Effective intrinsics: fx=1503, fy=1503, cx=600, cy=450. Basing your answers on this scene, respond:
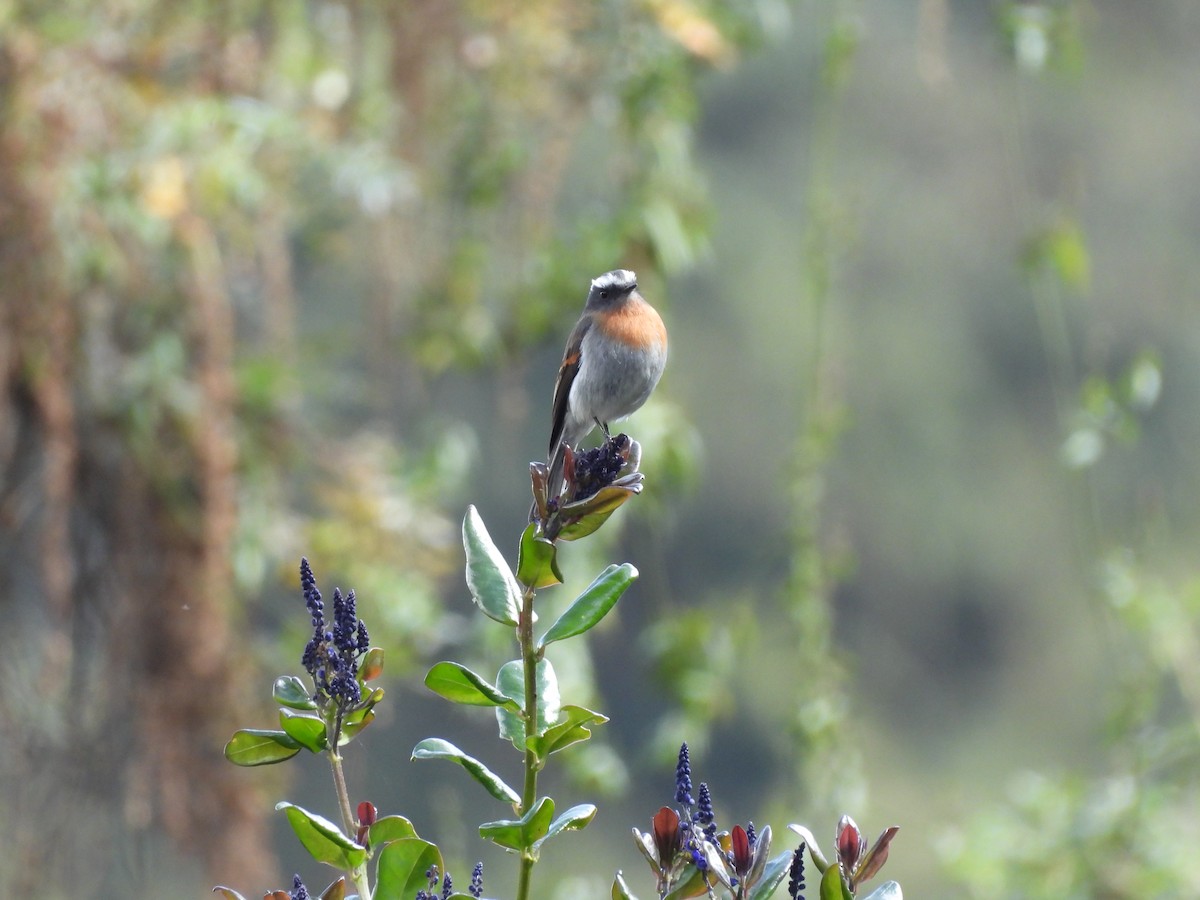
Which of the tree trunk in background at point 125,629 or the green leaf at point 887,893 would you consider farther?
the tree trunk in background at point 125,629

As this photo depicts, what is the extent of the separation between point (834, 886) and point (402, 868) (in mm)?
285

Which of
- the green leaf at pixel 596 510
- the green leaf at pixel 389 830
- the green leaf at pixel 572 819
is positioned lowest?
the green leaf at pixel 572 819

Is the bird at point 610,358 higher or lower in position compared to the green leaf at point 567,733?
higher

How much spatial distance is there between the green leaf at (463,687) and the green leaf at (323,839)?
0.37ft

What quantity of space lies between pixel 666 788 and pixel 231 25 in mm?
2637

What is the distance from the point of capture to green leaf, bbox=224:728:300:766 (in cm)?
106

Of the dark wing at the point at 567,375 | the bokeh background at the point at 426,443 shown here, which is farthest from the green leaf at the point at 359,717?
the bokeh background at the point at 426,443

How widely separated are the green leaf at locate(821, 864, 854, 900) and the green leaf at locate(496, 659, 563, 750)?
0.21 m

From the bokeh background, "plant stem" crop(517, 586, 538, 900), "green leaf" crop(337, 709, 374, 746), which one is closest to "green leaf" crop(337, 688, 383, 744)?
"green leaf" crop(337, 709, 374, 746)

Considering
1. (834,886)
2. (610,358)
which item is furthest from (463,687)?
(610,358)

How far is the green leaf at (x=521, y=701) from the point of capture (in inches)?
41.3

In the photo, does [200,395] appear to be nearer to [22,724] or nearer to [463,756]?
[22,724]

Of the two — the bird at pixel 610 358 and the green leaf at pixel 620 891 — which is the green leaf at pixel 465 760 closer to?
the green leaf at pixel 620 891

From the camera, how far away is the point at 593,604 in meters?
Result: 1.04
